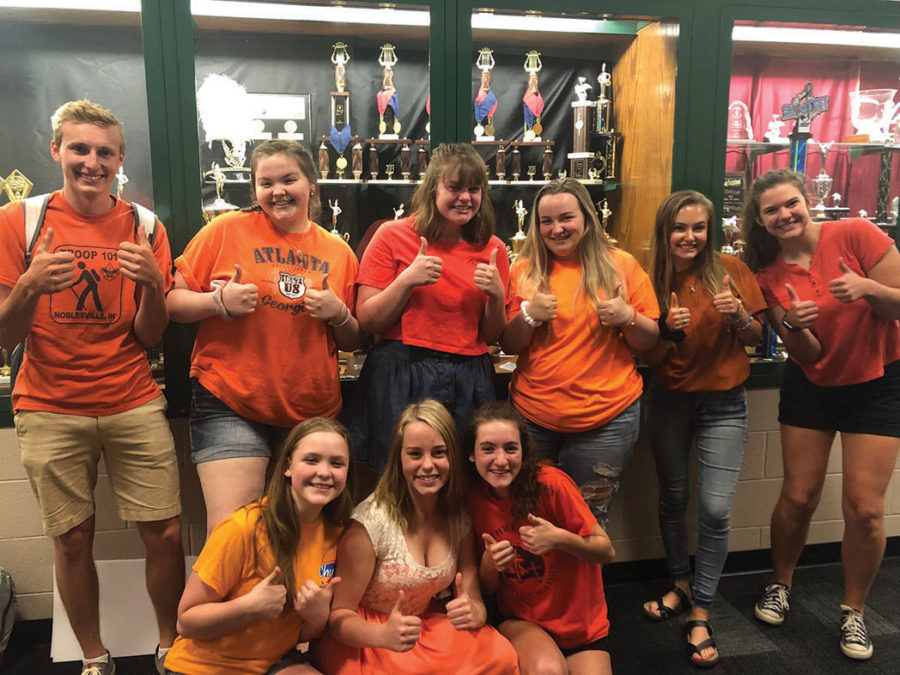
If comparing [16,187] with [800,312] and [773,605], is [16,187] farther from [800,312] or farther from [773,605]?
[773,605]

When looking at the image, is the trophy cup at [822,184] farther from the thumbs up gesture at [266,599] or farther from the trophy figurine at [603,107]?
the thumbs up gesture at [266,599]

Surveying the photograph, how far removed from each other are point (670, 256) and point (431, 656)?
4.73ft

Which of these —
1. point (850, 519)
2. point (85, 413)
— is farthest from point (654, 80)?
point (85, 413)

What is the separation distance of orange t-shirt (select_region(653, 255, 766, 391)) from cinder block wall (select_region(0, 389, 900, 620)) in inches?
19.2

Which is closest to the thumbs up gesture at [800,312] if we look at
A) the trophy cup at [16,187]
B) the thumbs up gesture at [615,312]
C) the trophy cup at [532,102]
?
the thumbs up gesture at [615,312]

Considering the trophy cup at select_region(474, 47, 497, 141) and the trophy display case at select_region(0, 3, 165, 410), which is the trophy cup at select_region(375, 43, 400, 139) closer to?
the trophy cup at select_region(474, 47, 497, 141)

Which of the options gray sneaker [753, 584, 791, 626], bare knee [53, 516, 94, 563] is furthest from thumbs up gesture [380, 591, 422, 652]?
gray sneaker [753, 584, 791, 626]

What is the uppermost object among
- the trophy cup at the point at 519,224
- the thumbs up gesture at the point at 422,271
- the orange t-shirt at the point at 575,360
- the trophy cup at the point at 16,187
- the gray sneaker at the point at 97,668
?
the trophy cup at the point at 16,187

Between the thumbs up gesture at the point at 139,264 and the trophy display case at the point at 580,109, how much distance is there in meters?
1.44

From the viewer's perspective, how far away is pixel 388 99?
2.85 m

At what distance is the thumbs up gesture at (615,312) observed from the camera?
6.31ft

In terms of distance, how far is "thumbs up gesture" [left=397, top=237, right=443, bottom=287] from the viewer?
6.03 feet

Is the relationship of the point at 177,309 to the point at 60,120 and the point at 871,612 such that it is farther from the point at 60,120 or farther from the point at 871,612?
the point at 871,612

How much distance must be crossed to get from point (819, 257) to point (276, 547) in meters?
1.90
